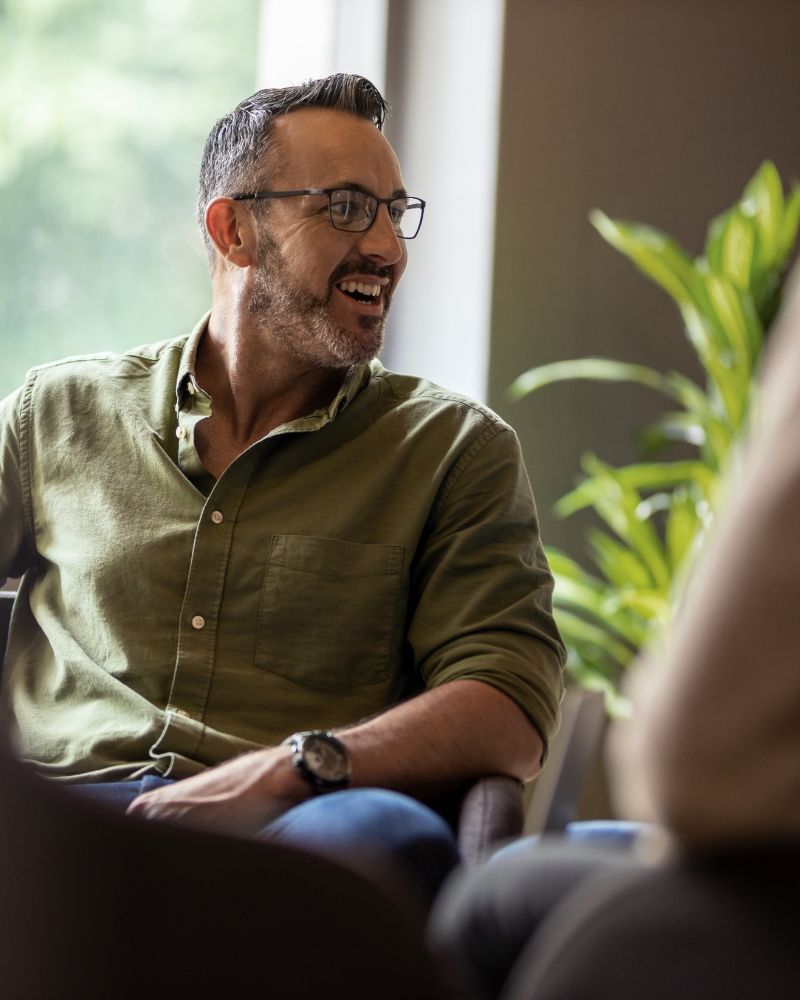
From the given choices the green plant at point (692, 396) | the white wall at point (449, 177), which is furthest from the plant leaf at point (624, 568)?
the white wall at point (449, 177)

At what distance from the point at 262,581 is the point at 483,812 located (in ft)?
1.48

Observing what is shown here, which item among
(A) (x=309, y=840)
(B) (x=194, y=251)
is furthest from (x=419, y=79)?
(A) (x=309, y=840)

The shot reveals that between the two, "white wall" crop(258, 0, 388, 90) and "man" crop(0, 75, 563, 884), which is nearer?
"man" crop(0, 75, 563, 884)

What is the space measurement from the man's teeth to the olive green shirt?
0.52 feet

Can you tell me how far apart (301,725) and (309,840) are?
416mm

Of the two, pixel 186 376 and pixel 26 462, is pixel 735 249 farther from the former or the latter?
pixel 26 462

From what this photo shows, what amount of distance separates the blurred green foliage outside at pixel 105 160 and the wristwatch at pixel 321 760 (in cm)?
147

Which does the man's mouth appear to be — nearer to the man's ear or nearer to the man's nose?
the man's nose

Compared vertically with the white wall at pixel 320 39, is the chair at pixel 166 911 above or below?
below

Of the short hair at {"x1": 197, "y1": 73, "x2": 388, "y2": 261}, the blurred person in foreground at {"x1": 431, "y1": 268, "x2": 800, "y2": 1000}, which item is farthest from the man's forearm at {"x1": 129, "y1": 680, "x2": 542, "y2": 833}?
the short hair at {"x1": 197, "y1": 73, "x2": 388, "y2": 261}

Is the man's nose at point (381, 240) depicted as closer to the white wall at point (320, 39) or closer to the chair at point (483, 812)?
the chair at point (483, 812)

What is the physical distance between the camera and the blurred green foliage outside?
2674mm

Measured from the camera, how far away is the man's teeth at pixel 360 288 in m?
1.90

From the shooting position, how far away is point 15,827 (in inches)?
33.5
